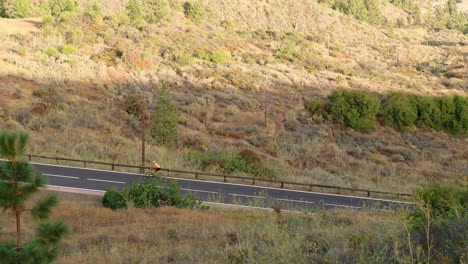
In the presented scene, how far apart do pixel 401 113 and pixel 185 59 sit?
2183 centimetres

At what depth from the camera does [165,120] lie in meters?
25.3

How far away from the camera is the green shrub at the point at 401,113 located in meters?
33.0

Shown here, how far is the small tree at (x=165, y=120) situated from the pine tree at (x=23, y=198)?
19884 mm

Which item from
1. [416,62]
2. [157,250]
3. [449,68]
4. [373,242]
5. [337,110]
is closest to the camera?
[373,242]

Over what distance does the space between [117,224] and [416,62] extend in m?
58.6

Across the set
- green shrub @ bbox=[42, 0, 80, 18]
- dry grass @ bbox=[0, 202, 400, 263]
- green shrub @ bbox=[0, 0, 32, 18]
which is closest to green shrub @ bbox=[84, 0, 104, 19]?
green shrub @ bbox=[42, 0, 80, 18]

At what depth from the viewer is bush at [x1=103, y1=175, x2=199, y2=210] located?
1375 centimetres

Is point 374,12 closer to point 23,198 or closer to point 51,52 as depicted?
point 51,52

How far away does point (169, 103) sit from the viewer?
25297mm

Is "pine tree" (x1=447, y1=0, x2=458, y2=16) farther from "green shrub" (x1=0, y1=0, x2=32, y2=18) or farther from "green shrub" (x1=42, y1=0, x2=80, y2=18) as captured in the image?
A: "green shrub" (x1=0, y1=0, x2=32, y2=18)

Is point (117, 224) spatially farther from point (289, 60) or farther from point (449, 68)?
point (449, 68)

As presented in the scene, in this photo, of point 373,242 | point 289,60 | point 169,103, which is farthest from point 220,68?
point 373,242

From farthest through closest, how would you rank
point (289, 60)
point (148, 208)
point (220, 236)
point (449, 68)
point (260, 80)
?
point (449, 68) < point (289, 60) < point (260, 80) < point (148, 208) < point (220, 236)

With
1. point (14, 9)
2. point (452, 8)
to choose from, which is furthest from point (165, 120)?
point (452, 8)
